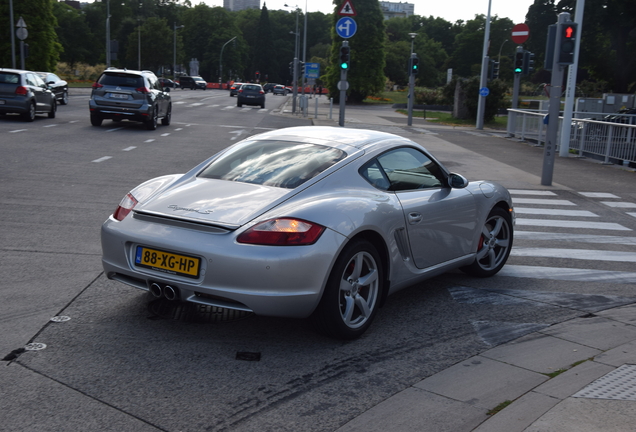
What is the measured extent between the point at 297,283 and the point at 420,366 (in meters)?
0.90

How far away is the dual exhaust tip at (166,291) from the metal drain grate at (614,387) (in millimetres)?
2386

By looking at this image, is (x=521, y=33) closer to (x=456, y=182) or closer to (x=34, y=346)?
(x=456, y=182)

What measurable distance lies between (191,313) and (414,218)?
5.75 feet

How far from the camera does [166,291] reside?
447cm

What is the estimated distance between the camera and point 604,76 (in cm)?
6150

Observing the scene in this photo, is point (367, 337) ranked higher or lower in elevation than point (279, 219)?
lower

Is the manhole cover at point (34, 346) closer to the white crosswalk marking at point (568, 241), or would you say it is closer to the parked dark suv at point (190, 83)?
the white crosswalk marking at point (568, 241)

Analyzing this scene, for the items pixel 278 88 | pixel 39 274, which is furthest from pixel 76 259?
pixel 278 88

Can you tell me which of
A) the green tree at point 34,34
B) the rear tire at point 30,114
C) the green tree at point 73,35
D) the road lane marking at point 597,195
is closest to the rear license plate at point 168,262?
the road lane marking at point 597,195

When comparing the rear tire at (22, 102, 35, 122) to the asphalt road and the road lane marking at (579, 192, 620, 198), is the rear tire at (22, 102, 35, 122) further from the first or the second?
the road lane marking at (579, 192, 620, 198)

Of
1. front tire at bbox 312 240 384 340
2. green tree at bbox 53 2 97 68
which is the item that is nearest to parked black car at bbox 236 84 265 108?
front tire at bbox 312 240 384 340

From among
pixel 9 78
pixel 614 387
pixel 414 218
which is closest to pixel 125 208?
pixel 414 218

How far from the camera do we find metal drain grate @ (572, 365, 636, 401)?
390 cm

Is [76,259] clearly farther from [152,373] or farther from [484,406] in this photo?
[484,406]
